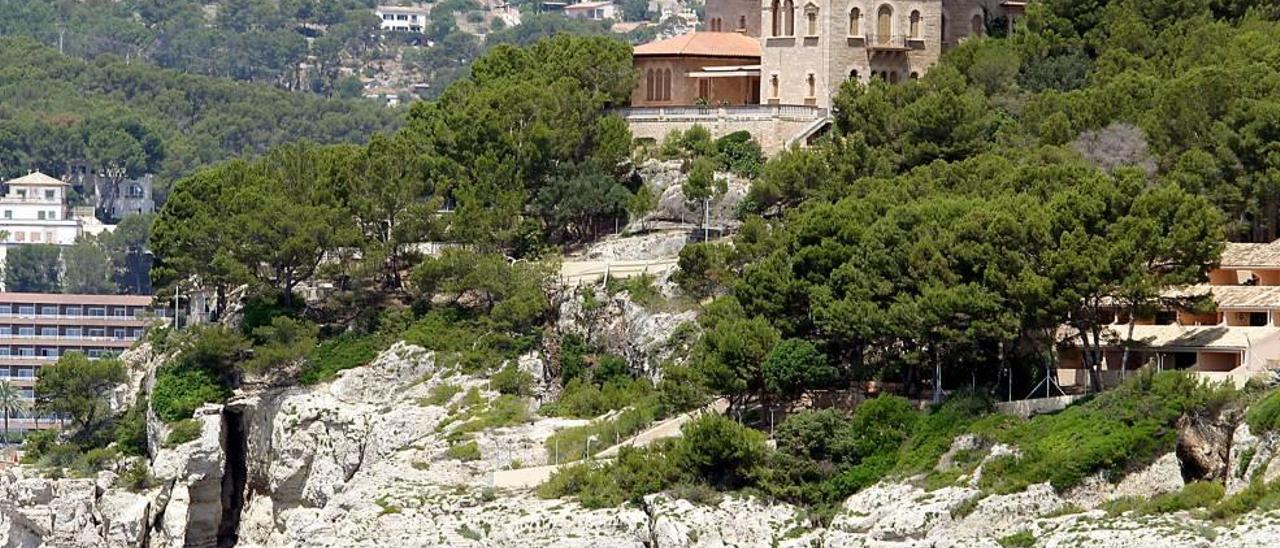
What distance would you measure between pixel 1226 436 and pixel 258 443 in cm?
2709

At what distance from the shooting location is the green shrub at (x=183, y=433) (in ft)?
278

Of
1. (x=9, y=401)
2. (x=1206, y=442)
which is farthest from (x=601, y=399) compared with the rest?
(x=9, y=401)

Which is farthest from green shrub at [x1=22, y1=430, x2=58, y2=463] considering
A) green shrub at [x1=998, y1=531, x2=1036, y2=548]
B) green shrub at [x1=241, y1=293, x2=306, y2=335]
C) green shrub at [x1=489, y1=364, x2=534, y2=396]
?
green shrub at [x1=998, y1=531, x2=1036, y2=548]

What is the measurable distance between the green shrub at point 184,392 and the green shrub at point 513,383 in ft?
23.2

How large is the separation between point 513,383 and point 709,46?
15.6m

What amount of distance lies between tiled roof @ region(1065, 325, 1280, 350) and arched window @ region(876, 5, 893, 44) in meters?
20.1

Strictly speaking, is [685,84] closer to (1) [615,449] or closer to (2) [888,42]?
(2) [888,42]

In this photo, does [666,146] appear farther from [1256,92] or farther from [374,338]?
[1256,92]

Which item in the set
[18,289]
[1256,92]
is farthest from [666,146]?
[18,289]

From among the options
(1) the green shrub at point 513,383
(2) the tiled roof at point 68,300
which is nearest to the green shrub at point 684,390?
(1) the green shrub at point 513,383

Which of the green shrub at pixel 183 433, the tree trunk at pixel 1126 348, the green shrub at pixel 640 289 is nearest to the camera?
the tree trunk at pixel 1126 348

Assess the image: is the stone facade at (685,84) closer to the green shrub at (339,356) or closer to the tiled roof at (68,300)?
the green shrub at (339,356)

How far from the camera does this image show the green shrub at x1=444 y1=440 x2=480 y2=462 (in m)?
78.2

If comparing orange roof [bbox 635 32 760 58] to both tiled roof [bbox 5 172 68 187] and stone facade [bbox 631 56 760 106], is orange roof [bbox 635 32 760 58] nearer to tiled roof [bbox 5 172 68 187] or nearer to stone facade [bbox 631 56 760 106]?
stone facade [bbox 631 56 760 106]
